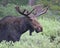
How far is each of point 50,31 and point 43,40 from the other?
281 centimetres

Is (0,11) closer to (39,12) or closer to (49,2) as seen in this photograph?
(49,2)

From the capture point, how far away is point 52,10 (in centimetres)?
1980

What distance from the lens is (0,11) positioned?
18.2m

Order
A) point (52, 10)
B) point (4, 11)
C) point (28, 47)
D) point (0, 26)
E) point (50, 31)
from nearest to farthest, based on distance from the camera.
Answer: point (28, 47) → point (0, 26) → point (50, 31) → point (4, 11) → point (52, 10)

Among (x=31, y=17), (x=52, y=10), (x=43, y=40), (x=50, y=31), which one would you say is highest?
(x=31, y=17)

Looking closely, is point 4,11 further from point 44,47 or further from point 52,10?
point 44,47

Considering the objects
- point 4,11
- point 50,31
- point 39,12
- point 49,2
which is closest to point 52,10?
point 49,2

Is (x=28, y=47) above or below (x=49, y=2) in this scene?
above

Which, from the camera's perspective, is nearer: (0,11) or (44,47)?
(44,47)

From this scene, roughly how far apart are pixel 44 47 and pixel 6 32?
1.19m

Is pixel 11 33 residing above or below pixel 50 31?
above

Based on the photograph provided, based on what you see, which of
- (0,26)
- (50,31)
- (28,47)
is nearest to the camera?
(28,47)

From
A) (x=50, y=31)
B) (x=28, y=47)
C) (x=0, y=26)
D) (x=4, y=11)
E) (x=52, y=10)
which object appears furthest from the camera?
(x=52, y=10)

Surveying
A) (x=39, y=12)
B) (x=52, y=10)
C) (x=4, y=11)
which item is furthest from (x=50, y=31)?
(x=52, y=10)
